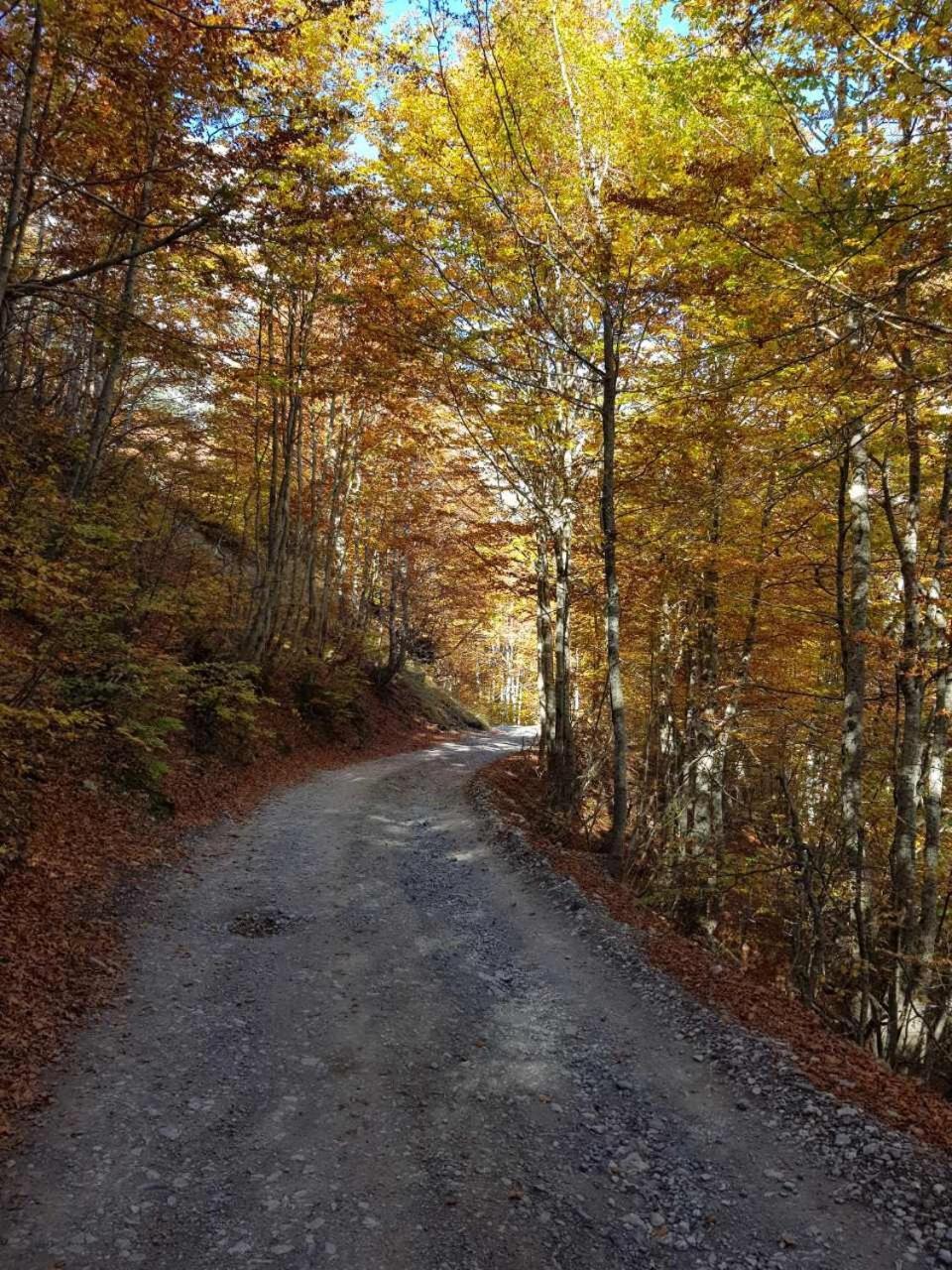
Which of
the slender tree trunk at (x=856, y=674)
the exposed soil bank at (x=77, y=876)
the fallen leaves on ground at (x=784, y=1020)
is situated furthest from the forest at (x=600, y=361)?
the fallen leaves on ground at (x=784, y=1020)

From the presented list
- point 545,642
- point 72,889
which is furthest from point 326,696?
point 72,889

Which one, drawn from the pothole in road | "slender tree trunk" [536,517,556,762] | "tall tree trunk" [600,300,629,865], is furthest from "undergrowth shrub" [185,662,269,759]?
"tall tree trunk" [600,300,629,865]

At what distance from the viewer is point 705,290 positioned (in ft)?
27.7

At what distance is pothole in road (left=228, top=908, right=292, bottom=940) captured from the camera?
7.05 m

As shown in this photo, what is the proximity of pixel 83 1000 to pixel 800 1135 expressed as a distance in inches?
217

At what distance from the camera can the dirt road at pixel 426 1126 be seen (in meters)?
3.56

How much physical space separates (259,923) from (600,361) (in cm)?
1038

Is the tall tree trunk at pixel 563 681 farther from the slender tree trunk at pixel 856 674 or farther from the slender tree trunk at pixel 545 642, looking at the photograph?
the slender tree trunk at pixel 856 674

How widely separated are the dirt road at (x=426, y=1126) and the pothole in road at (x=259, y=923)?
0.05 m

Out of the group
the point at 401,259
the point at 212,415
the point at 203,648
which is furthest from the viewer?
the point at 212,415

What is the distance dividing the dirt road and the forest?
7.80ft

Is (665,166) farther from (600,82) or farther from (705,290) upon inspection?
(600,82)

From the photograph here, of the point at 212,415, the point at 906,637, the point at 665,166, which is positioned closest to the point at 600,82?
the point at 665,166

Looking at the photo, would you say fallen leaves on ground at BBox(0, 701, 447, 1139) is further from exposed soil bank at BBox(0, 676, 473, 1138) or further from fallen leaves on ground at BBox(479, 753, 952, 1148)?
fallen leaves on ground at BBox(479, 753, 952, 1148)
